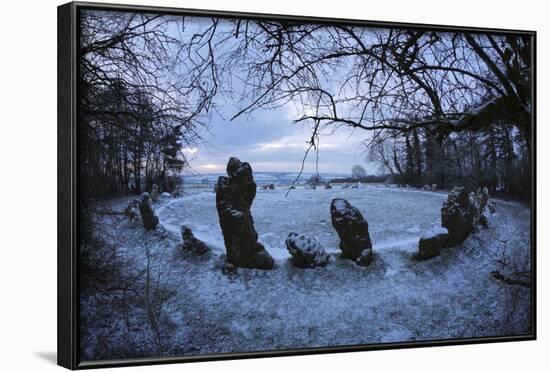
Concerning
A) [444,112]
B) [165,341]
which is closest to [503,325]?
[444,112]

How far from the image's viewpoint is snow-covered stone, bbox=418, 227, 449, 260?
7.52 m

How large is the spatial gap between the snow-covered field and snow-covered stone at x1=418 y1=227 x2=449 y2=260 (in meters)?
0.06

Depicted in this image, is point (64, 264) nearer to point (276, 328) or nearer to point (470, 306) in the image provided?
point (276, 328)

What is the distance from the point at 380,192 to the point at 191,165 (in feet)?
5.16

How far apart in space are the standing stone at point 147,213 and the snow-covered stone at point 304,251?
1.02 meters

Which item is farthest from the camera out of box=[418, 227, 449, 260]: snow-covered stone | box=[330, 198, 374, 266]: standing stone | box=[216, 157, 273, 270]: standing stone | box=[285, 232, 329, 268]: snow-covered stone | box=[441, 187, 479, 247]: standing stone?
box=[441, 187, 479, 247]: standing stone

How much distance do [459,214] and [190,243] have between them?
2.30 metres

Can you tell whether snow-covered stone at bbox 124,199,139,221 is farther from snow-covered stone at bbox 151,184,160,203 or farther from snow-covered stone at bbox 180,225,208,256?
snow-covered stone at bbox 180,225,208,256

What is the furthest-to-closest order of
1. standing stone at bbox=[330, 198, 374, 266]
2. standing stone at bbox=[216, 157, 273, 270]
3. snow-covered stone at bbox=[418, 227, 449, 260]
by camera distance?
snow-covered stone at bbox=[418, 227, 449, 260] → standing stone at bbox=[330, 198, 374, 266] → standing stone at bbox=[216, 157, 273, 270]

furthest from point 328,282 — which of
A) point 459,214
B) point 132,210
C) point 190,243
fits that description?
point 132,210

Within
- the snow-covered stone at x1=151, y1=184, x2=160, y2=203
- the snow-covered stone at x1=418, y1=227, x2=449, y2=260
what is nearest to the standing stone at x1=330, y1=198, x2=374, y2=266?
the snow-covered stone at x1=418, y1=227, x2=449, y2=260

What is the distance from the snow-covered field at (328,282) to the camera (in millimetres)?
6797

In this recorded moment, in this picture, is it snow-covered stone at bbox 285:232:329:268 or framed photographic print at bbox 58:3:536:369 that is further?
snow-covered stone at bbox 285:232:329:268

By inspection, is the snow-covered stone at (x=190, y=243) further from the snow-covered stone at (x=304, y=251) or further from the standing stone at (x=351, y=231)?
the standing stone at (x=351, y=231)
